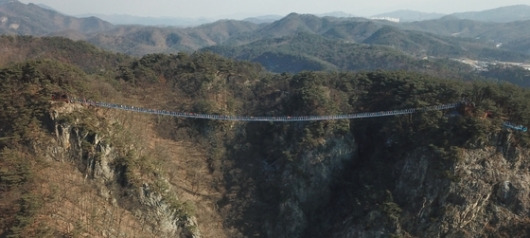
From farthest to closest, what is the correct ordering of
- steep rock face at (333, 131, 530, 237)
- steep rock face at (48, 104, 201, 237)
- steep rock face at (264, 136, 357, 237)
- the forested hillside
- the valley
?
steep rock face at (264, 136, 357, 237) < steep rock face at (333, 131, 530, 237) < steep rock face at (48, 104, 201, 237) < the valley < the forested hillside

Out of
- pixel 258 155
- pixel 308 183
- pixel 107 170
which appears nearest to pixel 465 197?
pixel 308 183

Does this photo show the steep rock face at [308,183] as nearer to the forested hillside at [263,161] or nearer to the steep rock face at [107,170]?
the forested hillside at [263,161]

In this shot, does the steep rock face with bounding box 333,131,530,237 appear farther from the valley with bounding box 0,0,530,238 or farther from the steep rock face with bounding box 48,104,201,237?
the steep rock face with bounding box 48,104,201,237

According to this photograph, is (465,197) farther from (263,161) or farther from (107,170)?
(107,170)

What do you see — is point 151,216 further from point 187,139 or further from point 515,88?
point 515,88

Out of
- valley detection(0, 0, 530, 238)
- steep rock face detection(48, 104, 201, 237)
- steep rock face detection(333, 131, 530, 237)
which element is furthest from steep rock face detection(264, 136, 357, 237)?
steep rock face detection(48, 104, 201, 237)

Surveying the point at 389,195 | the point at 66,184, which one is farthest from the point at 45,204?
the point at 389,195

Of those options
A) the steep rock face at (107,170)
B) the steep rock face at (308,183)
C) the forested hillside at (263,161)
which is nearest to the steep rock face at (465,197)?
the forested hillside at (263,161)
